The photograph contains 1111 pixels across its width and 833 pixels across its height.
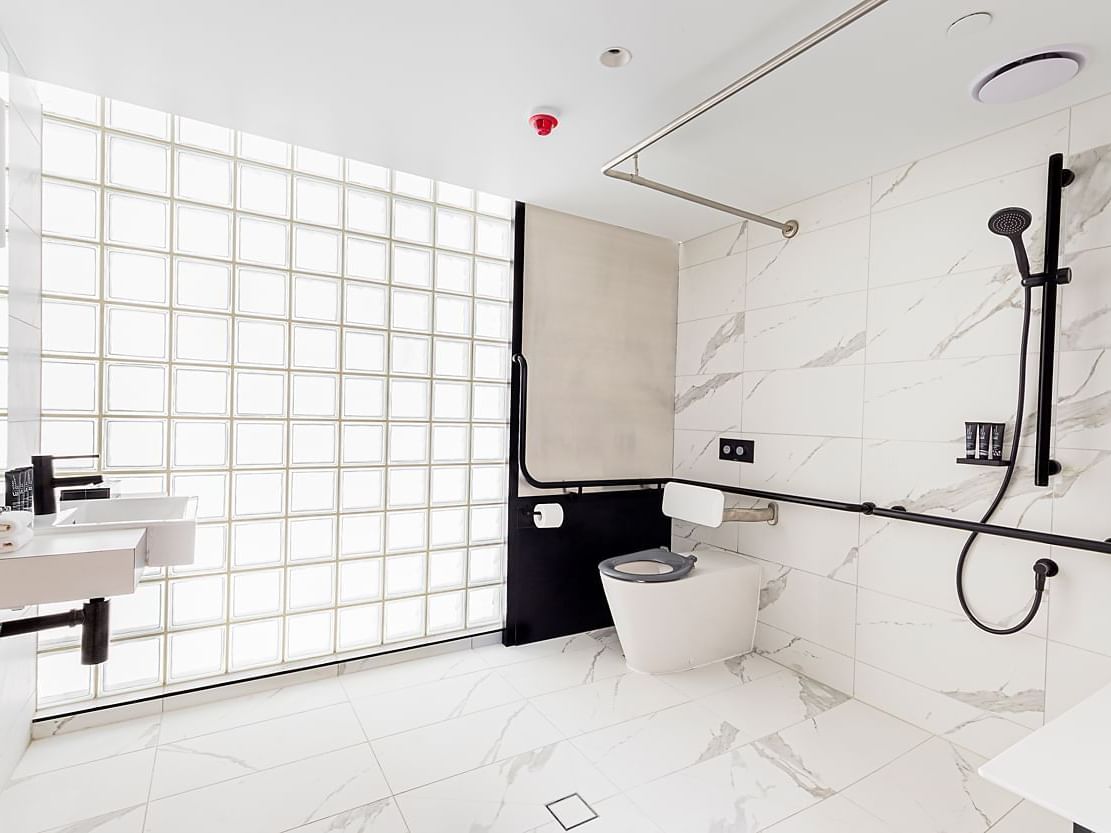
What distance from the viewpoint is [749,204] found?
2635 millimetres

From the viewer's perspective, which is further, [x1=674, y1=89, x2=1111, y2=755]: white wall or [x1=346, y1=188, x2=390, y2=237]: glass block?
[x1=346, y1=188, x2=390, y2=237]: glass block

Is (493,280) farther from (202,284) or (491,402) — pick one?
(202,284)

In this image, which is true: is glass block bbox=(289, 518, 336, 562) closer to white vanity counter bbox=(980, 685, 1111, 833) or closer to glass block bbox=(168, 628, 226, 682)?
glass block bbox=(168, 628, 226, 682)

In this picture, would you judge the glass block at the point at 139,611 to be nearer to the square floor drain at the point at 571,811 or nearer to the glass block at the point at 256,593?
the glass block at the point at 256,593

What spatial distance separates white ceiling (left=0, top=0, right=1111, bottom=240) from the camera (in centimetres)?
141

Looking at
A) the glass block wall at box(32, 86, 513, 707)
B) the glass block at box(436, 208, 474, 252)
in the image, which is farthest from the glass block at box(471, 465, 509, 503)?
the glass block at box(436, 208, 474, 252)

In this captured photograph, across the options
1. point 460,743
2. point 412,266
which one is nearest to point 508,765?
point 460,743

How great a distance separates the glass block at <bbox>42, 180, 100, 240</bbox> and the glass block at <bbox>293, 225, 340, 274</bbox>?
0.62 m

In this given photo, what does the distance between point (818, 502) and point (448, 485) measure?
5.17ft

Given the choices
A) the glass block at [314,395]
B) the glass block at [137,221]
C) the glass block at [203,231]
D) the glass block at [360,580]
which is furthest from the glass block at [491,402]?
the glass block at [137,221]

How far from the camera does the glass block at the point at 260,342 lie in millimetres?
2164

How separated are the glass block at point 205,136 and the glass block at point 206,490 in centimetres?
119

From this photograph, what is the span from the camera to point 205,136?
210 cm

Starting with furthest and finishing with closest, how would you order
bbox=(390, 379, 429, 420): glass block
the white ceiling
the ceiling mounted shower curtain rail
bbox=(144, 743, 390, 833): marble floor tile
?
1. bbox=(390, 379, 429, 420): glass block
2. bbox=(144, 743, 390, 833): marble floor tile
3. the white ceiling
4. the ceiling mounted shower curtain rail
